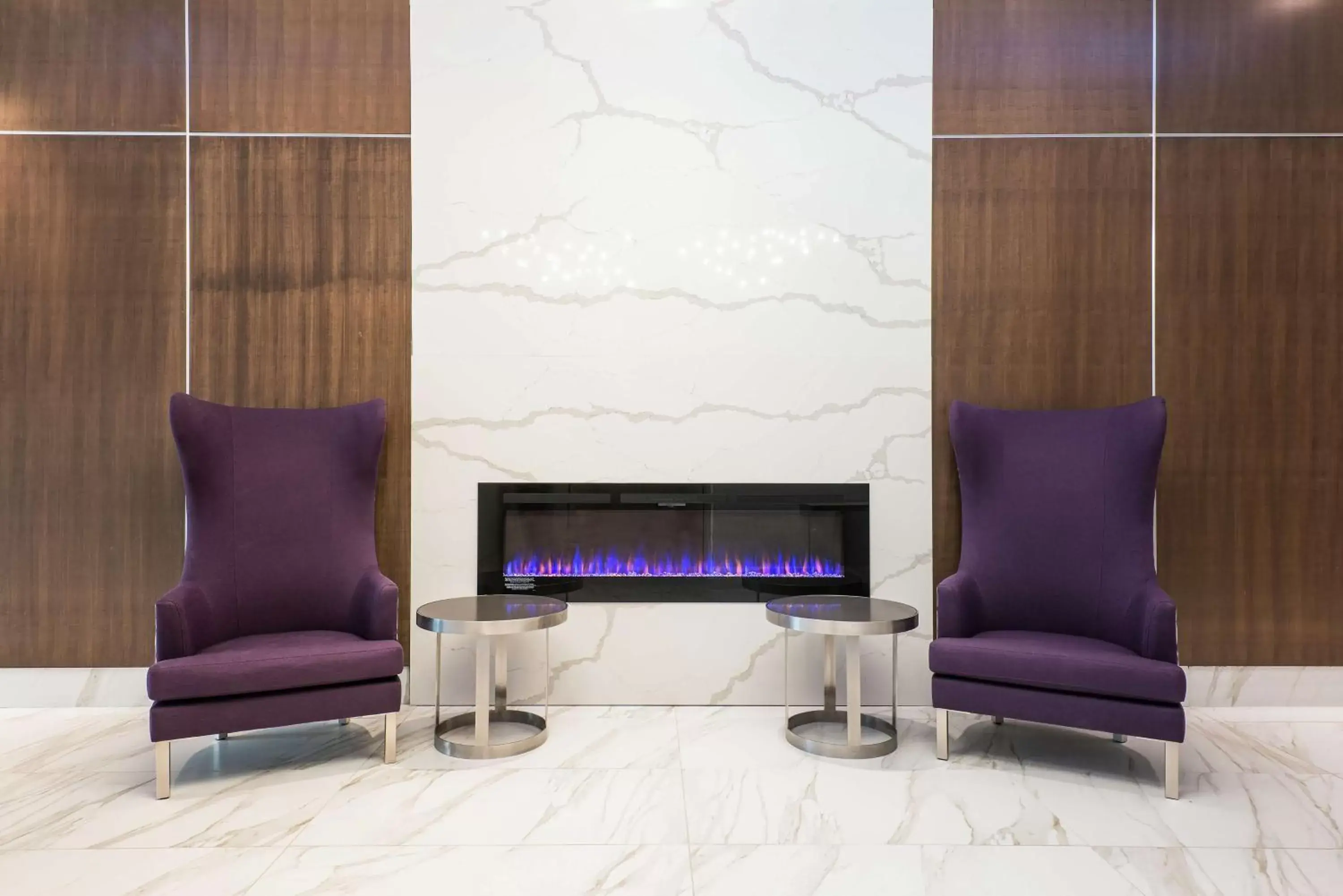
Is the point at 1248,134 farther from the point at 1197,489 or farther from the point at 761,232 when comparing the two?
the point at 761,232

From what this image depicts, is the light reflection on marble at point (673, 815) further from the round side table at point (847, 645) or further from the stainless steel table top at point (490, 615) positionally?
the stainless steel table top at point (490, 615)

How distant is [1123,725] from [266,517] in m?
3.13

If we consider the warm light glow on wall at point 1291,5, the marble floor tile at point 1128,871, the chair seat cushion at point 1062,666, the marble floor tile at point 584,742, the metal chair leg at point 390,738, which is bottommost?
the marble floor tile at point 1128,871

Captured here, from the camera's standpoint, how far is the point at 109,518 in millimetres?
3641

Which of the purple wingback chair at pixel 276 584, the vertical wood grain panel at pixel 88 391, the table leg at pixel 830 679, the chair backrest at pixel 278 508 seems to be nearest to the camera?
the purple wingback chair at pixel 276 584

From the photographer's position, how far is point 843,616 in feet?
10.1

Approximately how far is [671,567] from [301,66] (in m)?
2.68

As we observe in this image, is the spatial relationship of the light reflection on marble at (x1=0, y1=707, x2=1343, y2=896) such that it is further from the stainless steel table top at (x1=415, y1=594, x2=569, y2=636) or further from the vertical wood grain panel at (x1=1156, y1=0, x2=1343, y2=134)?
the vertical wood grain panel at (x1=1156, y1=0, x2=1343, y2=134)

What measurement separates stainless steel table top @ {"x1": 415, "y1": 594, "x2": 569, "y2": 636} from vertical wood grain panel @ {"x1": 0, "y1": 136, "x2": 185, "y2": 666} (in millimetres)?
1364

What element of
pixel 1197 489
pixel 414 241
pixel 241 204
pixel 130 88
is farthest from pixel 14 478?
pixel 1197 489

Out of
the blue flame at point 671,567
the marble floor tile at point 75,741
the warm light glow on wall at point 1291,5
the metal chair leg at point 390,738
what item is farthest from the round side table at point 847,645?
the warm light glow on wall at point 1291,5

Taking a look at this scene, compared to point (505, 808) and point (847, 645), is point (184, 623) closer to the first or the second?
point (505, 808)

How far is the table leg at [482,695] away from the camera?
3020mm

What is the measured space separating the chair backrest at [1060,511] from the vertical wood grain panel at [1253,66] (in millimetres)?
1473
